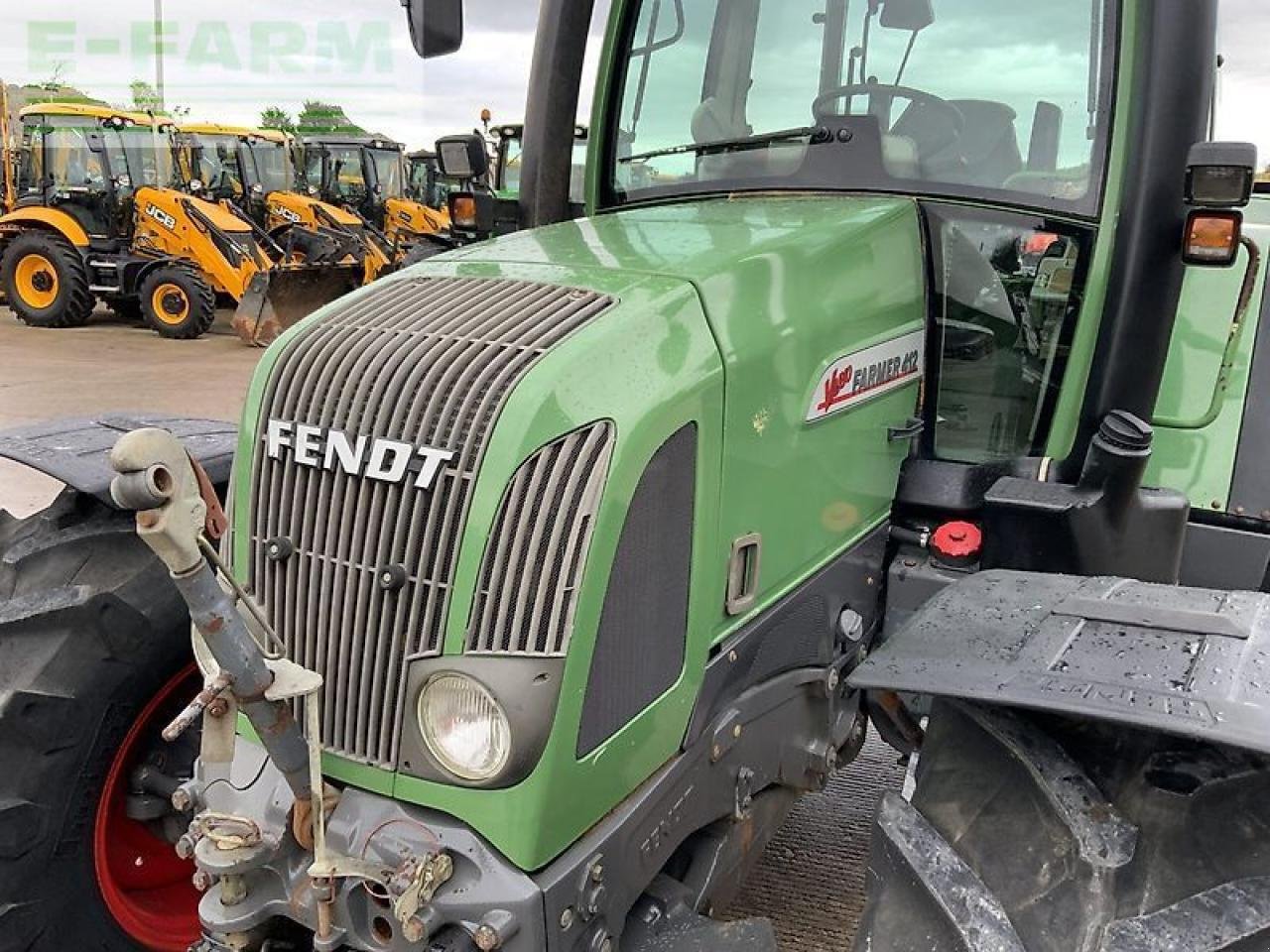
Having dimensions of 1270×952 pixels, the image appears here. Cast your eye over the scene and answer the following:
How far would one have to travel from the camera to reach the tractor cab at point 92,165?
13.1 meters

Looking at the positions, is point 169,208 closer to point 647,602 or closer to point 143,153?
point 143,153

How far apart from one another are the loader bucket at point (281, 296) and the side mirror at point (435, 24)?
8.98m

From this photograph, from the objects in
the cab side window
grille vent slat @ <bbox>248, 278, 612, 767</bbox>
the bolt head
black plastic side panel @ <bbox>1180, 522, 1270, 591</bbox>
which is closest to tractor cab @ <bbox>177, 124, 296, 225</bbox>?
the cab side window

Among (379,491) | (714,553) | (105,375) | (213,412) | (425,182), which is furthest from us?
(425,182)

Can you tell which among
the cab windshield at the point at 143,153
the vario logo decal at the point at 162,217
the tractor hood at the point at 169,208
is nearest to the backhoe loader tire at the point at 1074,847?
the tractor hood at the point at 169,208

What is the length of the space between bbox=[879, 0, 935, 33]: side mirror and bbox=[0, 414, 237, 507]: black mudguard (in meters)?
1.68

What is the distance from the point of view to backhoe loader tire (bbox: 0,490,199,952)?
2277mm

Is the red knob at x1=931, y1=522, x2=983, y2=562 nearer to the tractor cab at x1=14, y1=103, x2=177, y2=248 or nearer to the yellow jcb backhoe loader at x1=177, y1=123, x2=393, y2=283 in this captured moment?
the yellow jcb backhoe loader at x1=177, y1=123, x2=393, y2=283

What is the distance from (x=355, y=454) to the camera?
1.80 metres

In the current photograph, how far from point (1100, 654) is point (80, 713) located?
188 cm

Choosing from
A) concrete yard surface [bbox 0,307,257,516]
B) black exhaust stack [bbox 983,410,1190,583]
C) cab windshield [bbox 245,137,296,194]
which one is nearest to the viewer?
black exhaust stack [bbox 983,410,1190,583]

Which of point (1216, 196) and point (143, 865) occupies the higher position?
point (1216, 196)

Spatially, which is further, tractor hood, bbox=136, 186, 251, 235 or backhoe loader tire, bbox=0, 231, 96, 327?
backhoe loader tire, bbox=0, 231, 96, 327

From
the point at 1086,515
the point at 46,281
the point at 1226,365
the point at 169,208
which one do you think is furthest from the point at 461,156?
the point at 46,281
